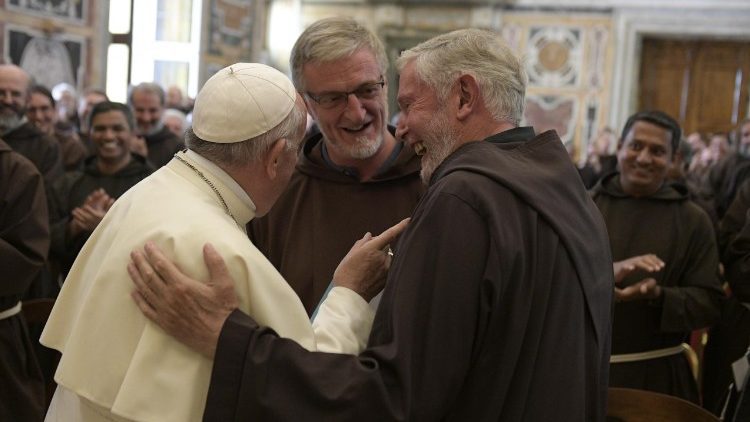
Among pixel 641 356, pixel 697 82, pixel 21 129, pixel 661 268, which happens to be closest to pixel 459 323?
pixel 661 268

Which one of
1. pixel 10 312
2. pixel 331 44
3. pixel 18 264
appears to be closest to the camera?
pixel 331 44

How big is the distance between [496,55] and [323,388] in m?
0.83

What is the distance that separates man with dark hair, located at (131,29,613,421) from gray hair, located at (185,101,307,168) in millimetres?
330

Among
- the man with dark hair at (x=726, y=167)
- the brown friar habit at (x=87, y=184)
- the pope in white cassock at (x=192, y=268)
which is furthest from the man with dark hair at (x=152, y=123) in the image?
the pope in white cassock at (x=192, y=268)

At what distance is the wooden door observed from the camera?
15.1 metres

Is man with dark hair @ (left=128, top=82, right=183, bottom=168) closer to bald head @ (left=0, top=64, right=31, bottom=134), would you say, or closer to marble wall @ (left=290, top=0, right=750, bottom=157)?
bald head @ (left=0, top=64, right=31, bottom=134)

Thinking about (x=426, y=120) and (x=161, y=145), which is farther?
(x=161, y=145)

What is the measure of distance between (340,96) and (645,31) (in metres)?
13.2

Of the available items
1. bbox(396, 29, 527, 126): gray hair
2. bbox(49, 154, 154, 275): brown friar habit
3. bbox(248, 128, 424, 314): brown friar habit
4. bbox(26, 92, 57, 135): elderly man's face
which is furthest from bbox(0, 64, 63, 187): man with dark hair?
bbox(396, 29, 527, 126): gray hair

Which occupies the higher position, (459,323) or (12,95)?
(12,95)

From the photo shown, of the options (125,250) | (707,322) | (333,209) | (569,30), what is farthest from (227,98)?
(569,30)

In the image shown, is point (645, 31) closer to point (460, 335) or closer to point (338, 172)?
point (338, 172)

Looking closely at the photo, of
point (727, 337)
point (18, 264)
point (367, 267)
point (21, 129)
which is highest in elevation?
point (21, 129)

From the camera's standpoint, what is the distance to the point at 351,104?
2717 mm
